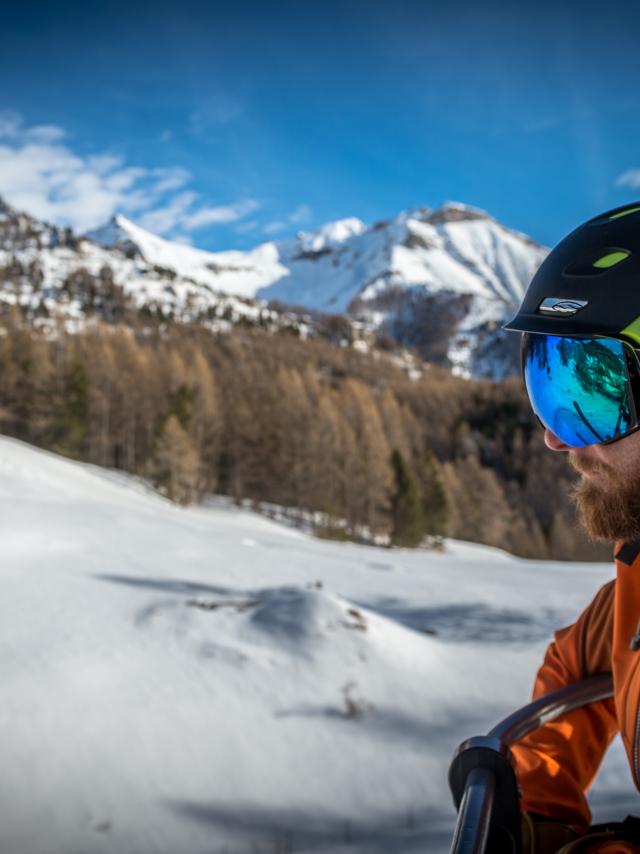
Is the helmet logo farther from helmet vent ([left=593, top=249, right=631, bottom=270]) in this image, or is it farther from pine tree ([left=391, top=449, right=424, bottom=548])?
pine tree ([left=391, top=449, right=424, bottom=548])

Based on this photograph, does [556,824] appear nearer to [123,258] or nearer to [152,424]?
[152,424]

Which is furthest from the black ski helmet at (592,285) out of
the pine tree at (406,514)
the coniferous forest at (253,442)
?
the pine tree at (406,514)

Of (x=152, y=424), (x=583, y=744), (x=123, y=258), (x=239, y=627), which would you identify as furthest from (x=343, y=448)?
(x=123, y=258)

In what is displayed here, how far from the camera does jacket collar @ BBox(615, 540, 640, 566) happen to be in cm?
127

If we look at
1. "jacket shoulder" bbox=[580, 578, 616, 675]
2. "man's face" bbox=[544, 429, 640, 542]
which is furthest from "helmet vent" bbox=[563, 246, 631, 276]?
"jacket shoulder" bbox=[580, 578, 616, 675]

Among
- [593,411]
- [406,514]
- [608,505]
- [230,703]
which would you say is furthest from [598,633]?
[406,514]

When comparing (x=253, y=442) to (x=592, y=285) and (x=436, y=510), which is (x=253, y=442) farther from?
(x=592, y=285)

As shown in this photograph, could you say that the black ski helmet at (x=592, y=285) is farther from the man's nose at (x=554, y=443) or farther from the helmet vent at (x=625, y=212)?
the man's nose at (x=554, y=443)

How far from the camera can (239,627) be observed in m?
7.13

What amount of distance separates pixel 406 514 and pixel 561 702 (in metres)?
38.9

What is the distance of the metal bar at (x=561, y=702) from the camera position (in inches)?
55.6

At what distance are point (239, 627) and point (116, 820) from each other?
2.70 m

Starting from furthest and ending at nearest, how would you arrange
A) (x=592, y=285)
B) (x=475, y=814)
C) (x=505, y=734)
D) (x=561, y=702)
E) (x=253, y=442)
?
(x=253, y=442) < (x=561, y=702) < (x=505, y=734) < (x=592, y=285) < (x=475, y=814)

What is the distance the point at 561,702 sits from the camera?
1.49m
